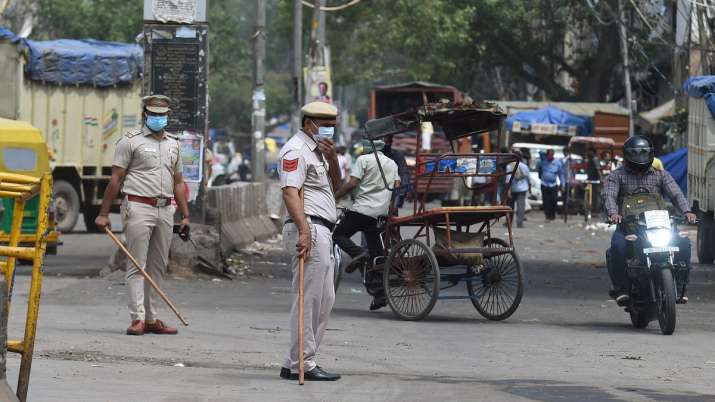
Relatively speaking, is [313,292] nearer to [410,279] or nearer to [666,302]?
[666,302]

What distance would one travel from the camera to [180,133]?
17.4 meters

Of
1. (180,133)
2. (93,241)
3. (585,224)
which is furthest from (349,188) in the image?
(585,224)

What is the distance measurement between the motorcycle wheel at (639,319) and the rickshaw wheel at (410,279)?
1.77 m

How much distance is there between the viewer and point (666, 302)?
12.2 meters

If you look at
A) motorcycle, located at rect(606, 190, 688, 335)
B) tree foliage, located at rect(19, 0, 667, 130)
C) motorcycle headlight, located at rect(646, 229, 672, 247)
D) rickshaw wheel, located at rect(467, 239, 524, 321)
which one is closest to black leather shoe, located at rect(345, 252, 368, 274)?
rickshaw wheel, located at rect(467, 239, 524, 321)

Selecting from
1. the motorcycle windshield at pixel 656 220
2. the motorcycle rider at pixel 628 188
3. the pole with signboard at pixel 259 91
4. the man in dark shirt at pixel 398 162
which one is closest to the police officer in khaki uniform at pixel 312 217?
the motorcycle windshield at pixel 656 220

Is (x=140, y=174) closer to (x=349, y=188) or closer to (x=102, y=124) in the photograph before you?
(x=349, y=188)

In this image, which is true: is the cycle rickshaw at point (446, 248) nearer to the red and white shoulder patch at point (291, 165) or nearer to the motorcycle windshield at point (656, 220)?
the motorcycle windshield at point (656, 220)

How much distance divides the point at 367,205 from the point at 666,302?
11.0 feet

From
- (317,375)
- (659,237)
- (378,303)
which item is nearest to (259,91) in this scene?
(378,303)

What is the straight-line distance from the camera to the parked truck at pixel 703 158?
66.7ft

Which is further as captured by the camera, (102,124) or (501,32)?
(501,32)

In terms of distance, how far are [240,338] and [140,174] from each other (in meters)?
1.50

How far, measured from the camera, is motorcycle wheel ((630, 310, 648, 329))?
510 inches
